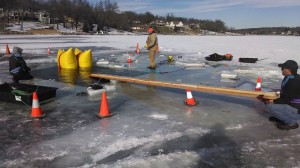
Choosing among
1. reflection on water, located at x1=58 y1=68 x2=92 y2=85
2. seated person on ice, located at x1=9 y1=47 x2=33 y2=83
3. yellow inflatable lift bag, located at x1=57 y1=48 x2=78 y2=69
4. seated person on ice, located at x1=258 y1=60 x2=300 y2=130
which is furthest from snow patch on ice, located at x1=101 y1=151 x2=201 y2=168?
yellow inflatable lift bag, located at x1=57 y1=48 x2=78 y2=69

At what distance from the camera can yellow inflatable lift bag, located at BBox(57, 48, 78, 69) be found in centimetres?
1326

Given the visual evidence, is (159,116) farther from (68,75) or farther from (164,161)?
(68,75)

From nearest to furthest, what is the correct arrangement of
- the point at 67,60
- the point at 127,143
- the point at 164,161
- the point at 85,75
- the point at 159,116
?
the point at 164,161 < the point at 127,143 < the point at 159,116 < the point at 85,75 < the point at 67,60

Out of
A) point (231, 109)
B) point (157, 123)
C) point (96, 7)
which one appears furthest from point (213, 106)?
point (96, 7)

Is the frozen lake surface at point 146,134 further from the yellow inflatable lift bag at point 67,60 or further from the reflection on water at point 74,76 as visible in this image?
the yellow inflatable lift bag at point 67,60

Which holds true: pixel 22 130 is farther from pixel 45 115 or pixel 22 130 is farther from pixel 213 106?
pixel 213 106

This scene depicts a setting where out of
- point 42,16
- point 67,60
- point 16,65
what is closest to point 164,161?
point 16,65

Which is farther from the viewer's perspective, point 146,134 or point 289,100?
point 289,100

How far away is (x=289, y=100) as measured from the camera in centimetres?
548

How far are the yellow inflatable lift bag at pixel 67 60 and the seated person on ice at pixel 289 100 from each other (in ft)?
32.3

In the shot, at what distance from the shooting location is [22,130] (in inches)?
214

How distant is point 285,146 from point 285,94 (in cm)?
112

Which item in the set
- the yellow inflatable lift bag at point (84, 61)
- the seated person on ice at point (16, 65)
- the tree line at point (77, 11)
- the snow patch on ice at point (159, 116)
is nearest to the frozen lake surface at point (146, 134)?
the snow patch on ice at point (159, 116)

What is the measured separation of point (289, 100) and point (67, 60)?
10189mm
